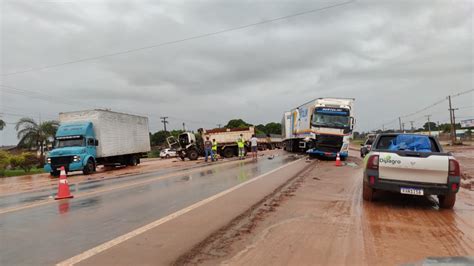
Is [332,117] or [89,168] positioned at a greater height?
[332,117]

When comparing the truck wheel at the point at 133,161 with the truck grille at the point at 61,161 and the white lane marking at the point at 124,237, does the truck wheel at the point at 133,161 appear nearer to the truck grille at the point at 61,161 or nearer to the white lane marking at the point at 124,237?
the truck grille at the point at 61,161

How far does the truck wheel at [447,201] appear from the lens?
7934 mm

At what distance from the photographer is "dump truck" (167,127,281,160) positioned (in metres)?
32.9

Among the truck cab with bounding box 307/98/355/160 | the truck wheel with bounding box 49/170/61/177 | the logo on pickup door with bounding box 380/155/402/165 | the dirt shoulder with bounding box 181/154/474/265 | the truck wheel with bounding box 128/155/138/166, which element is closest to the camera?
the dirt shoulder with bounding box 181/154/474/265

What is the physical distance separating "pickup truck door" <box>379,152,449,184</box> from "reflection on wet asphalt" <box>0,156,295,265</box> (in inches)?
175

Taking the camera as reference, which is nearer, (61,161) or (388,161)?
(388,161)

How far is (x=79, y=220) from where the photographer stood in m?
7.38

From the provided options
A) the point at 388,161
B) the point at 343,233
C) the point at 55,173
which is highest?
the point at 388,161

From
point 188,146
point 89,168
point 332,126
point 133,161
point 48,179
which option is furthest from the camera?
point 188,146

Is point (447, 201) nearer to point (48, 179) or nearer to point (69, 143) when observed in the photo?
point (48, 179)

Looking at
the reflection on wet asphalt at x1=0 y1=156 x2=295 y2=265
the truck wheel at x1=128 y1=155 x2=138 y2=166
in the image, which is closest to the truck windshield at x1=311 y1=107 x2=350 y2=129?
the reflection on wet asphalt at x1=0 y1=156 x2=295 y2=265

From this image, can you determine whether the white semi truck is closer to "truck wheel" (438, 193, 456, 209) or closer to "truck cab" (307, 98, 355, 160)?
"truck cab" (307, 98, 355, 160)

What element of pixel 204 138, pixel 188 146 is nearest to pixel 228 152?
pixel 204 138

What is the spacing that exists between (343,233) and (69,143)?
20441mm
